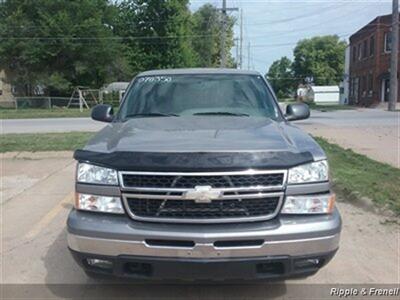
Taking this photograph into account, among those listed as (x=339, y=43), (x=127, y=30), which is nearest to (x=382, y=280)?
(x=127, y=30)

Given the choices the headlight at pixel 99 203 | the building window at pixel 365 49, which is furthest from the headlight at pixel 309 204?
the building window at pixel 365 49

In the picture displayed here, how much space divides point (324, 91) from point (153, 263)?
305 feet

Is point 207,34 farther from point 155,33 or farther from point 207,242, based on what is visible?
point 207,242

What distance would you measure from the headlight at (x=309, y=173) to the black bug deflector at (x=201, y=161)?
0.05m

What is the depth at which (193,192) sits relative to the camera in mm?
3438

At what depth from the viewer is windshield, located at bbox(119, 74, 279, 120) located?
16.6 ft

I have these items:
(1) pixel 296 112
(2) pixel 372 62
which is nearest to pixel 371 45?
(2) pixel 372 62

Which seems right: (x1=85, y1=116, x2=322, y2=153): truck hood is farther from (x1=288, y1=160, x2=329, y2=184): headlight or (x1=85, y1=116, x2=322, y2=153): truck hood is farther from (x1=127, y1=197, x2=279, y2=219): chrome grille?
(x1=127, y1=197, x2=279, y2=219): chrome grille

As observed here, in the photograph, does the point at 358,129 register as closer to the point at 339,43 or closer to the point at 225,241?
the point at 225,241

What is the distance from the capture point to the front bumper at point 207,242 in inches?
134

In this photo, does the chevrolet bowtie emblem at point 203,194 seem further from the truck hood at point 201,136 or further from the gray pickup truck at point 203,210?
the truck hood at point 201,136

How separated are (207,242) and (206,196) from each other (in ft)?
0.98

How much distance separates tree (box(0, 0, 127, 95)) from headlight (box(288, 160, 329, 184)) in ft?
149

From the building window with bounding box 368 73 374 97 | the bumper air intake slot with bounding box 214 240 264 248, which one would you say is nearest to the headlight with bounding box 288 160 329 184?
the bumper air intake slot with bounding box 214 240 264 248
